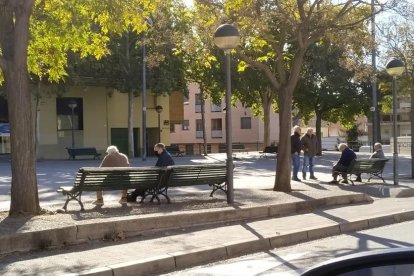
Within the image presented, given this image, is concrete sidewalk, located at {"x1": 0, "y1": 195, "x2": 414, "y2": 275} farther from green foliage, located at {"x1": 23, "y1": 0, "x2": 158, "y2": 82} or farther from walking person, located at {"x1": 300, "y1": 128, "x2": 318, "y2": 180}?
walking person, located at {"x1": 300, "y1": 128, "x2": 318, "y2": 180}

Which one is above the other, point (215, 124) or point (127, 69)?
point (127, 69)

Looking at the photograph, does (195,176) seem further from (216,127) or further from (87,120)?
(216,127)

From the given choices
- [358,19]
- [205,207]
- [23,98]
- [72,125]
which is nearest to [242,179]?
[358,19]

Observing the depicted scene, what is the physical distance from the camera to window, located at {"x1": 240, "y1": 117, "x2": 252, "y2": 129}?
79.9m

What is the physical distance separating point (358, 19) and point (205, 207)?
7.14 meters

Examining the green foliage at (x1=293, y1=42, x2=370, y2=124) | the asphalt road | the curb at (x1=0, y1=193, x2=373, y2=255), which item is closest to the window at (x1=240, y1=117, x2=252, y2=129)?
the green foliage at (x1=293, y1=42, x2=370, y2=124)

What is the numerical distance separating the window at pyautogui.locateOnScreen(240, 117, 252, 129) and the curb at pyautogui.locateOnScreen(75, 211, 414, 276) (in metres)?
67.9

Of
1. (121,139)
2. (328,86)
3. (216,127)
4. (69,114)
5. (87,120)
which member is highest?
(328,86)

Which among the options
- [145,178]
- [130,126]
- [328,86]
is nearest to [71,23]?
[145,178]

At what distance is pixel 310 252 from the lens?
8.87m

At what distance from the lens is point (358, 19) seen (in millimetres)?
15641

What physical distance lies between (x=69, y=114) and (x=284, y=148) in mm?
29829

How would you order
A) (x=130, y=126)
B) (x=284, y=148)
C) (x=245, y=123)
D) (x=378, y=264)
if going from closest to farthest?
(x=378, y=264)
(x=284, y=148)
(x=130, y=126)
(x=245, y=123)

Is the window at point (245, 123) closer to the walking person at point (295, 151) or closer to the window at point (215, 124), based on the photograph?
the window at point (215, 124)
